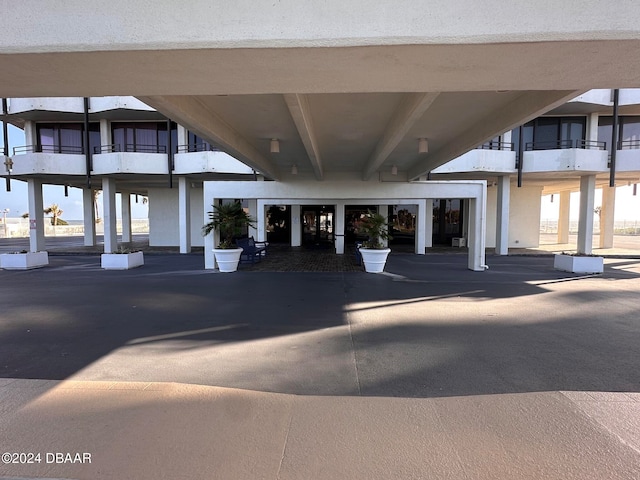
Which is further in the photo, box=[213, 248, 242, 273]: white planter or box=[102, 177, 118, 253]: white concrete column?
box=[102, 177, 118, 253]: white concrete column

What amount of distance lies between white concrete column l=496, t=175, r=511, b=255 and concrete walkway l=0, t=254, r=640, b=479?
33.3ft

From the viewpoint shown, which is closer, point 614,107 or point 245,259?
point 245,259

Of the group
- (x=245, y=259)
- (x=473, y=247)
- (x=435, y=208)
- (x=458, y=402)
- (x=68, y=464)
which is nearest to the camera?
(x=68, y=464)

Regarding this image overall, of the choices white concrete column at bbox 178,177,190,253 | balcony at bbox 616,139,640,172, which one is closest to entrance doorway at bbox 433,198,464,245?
balcony at bbox 616,139,640,172

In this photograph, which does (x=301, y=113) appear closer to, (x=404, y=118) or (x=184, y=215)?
(x=404, y=118)

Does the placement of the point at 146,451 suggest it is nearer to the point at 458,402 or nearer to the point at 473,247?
the point at 458,402

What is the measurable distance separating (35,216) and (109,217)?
4.45 meters

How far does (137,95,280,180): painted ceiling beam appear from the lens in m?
5.42

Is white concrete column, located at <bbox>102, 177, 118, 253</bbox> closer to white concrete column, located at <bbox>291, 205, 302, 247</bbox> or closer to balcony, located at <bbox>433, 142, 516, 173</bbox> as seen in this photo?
white concrete column, located at <bbox>291, 205, 302, 247</bbox>

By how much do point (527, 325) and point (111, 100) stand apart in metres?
19.1

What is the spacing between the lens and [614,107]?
1516 cm

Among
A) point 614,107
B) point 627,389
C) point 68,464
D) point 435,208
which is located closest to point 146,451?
point 68,464

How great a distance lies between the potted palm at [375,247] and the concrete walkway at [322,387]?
3997mm

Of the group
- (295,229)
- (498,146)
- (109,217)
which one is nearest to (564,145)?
(498,146)
